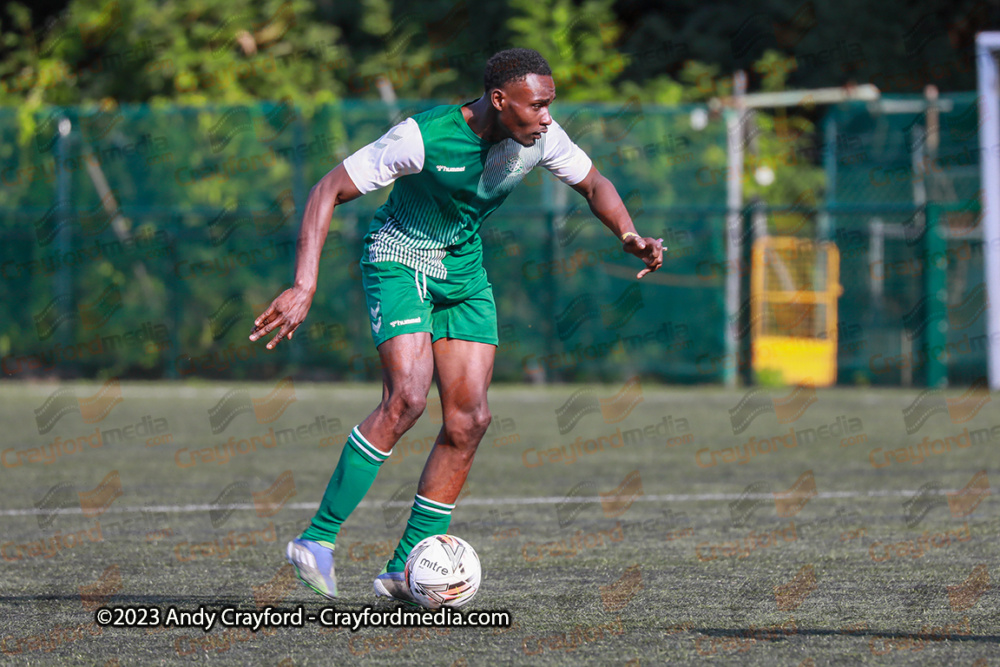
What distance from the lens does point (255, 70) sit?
22.0m

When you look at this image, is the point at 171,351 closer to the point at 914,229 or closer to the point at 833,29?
the point at 914,229

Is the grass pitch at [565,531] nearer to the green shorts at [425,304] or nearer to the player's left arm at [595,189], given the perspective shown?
the green shorts at [425,304]

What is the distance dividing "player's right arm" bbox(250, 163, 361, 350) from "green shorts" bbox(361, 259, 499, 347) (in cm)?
41

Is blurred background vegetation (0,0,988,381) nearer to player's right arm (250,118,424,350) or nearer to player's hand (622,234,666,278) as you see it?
player's hand (622,234,666,278)

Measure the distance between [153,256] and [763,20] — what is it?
1324cm

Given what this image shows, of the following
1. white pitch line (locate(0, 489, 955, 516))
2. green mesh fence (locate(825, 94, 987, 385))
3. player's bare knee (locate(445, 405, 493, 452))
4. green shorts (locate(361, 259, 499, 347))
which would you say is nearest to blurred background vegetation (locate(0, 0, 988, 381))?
green mesh fence (locate(825, 94, 987, 385))

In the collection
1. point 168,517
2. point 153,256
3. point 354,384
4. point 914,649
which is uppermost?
point 914,649

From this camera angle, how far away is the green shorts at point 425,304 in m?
5.34

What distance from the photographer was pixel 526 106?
202 inches

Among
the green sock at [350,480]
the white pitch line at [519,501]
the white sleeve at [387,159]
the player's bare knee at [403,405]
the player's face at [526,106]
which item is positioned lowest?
the white pitch line at [519,501]

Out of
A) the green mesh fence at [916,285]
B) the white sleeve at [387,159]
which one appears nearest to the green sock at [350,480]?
the white sleeve at [387,159]

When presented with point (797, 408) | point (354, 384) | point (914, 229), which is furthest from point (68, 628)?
point (914, 229)

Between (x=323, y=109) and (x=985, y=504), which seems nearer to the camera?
(x=985, y=504)

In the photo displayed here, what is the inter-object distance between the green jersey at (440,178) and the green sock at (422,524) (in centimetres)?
91
